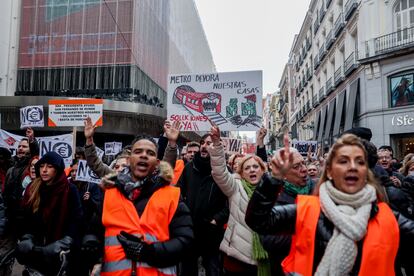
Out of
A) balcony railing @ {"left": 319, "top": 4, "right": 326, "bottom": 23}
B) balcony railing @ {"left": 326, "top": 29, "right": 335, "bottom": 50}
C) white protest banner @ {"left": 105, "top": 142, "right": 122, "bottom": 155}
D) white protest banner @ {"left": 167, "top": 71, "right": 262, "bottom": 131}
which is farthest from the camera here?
balcony railing @ {"left": 319, "top": 4, "right": 326, "bottom": 23}

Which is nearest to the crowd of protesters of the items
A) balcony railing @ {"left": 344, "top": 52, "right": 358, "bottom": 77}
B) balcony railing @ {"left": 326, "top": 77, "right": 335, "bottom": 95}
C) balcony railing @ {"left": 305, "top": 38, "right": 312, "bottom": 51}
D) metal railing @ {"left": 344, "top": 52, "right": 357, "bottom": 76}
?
balcony railing @ {"left": 344, "top": 52, "right": 358, "bottom": 77}

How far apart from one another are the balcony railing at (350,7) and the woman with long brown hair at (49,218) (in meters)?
20.7

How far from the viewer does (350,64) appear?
2111cm

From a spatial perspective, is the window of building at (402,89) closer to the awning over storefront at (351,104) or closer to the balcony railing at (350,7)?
the awning over storefront at (351,104)

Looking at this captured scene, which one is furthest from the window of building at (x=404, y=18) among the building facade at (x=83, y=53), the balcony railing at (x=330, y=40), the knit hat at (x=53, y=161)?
the knit hat at (x=53, y=161)

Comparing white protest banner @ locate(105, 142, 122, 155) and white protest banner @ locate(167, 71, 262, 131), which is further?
white protest banner @ locate(105, 142, 122, 155)

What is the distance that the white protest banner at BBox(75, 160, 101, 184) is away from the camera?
4824 mm

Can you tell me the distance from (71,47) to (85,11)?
2.30 m

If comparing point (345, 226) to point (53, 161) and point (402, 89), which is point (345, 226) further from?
point (402, 89)

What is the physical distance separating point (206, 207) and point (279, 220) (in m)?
2.00

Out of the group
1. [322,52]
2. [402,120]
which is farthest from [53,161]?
[322,52]

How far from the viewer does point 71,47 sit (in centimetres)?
2155

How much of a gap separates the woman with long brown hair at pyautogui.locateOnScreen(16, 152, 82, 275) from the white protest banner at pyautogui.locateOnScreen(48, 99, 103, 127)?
12.7 feet

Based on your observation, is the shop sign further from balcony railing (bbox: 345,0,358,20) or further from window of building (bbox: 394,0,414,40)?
balcony railing (bbox: 345,0,358,20)
